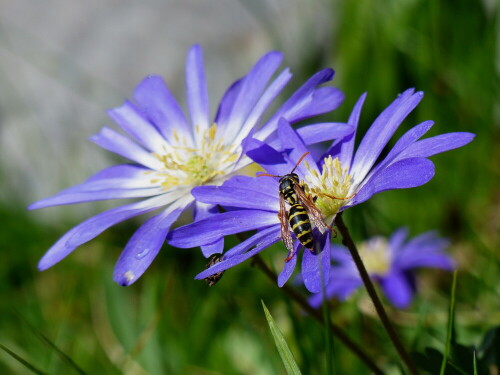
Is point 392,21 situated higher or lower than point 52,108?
lower

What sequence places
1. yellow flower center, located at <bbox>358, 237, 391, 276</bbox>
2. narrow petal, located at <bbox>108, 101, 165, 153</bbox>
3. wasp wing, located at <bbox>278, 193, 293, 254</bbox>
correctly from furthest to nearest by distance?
yellow flower center, located at <bbox>358, 237, 391, 276</bbox>
narrow petal, located at <bbox>108, 101, 165, 153</bbox>
wasp wing, located at <bbox>278, 193, 293, 254</bbox>

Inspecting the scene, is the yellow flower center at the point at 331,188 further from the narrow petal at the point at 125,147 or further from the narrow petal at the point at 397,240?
the narrow petal at the point at 397,240

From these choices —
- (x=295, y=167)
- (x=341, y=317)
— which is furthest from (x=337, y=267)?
(x=295, y=167)

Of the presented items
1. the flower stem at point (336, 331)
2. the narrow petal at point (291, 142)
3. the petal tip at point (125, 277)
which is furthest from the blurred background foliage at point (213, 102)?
the petal tip at point (125, 277)

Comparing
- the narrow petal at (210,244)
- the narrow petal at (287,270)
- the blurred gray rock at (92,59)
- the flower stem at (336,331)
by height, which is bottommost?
the flower stem at (336,331)

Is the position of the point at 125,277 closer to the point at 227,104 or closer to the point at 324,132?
the point at 324,132

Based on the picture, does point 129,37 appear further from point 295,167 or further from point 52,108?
point 295,167

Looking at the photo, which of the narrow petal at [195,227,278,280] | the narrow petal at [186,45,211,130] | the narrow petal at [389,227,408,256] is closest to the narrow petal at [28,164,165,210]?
the narrow petal at [186,45,211,130]

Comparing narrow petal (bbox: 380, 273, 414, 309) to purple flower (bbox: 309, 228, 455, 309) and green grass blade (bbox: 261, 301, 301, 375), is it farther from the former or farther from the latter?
green grass blade (bbox: 261, 301, 301, 375)
